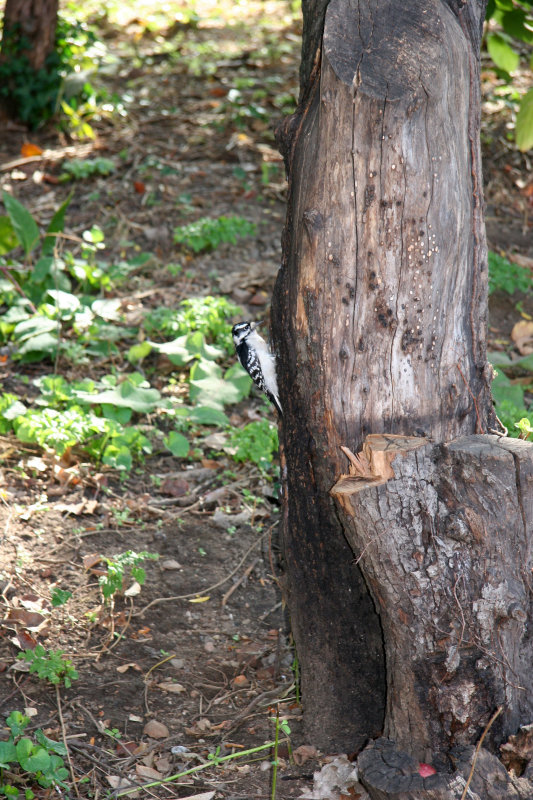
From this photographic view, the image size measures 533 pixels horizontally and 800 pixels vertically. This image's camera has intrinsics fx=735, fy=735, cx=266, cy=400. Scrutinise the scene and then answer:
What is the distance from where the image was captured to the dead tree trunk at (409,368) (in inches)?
94.0

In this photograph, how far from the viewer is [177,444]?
4.06 meters

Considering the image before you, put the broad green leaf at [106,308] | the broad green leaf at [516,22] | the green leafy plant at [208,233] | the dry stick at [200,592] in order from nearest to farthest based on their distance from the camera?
the dry stick at [200,592]
the broad green leaf at [516,22]
the broad green leaf at [106,308]
the green leafy plant at [208,233]

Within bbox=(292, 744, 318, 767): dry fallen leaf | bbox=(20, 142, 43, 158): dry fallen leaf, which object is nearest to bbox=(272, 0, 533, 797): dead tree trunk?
bbox=(292, 744, 318, 767): dry fallen leaf

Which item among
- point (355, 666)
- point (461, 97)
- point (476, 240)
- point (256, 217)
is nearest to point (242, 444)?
point (355, 666)

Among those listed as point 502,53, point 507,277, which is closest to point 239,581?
point 507,277

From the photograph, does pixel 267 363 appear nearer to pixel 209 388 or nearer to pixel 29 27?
pixel 209 388

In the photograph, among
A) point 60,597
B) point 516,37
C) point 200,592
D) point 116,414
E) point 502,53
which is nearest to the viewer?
point 60,597

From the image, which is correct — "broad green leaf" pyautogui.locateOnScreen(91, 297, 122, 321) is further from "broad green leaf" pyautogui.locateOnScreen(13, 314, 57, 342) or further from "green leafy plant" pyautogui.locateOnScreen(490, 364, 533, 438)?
"green leafy plant" pyautogui.locateOnScreen(490, 364, 533, 438)

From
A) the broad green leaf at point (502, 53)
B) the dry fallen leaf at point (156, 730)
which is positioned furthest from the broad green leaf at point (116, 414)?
the broad green leaf at point (502, 53)

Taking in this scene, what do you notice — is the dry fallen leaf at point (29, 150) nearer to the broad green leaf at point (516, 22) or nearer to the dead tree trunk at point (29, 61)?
the dead tree trunk at point (29, 61)

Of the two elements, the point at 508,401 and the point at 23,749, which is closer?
the point at 23,749

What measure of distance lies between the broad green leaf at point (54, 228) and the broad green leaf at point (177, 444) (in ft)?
6.73

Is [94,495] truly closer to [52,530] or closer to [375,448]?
[52,530]

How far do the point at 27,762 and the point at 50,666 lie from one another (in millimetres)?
487
